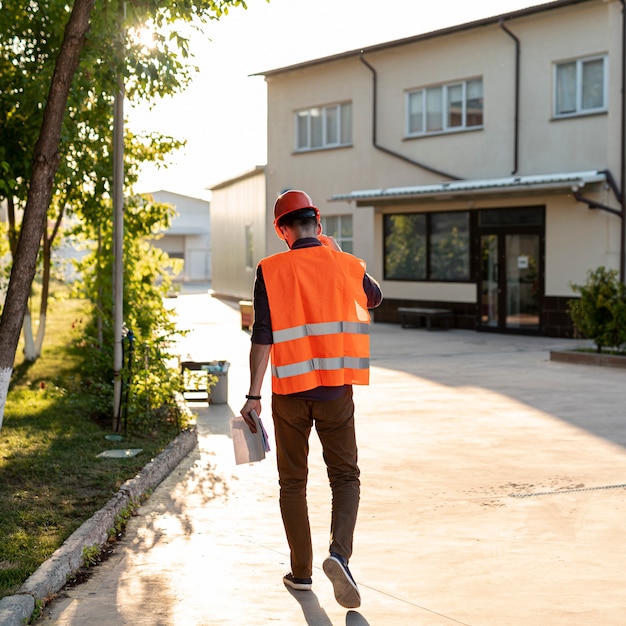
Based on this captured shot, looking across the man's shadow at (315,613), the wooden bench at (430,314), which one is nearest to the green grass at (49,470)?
the man's shadow at (315,613)

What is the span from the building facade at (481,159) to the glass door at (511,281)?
3 cm

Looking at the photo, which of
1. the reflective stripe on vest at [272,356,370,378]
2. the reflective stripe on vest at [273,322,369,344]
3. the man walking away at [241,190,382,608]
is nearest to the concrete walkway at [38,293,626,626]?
the man walking away at [241,190,382,608]

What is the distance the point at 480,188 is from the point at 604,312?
602 cm

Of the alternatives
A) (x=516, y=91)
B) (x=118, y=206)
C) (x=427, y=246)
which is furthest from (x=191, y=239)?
(x=118, y=206)

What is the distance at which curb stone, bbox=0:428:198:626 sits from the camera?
15.9ft

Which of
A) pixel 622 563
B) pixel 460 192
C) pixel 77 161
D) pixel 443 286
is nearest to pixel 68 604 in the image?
pixel 622 563

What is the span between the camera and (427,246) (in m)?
24.8

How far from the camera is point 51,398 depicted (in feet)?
39.3

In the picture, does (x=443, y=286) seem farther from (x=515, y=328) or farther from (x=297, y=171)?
(x=297, y=171)

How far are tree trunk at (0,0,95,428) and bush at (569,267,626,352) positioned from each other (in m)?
10.3

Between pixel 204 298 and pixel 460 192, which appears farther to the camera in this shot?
pixel 204 298

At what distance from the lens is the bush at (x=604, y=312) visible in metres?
16.0

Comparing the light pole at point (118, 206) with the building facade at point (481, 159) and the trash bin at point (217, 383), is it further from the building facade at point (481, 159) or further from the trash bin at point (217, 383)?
the building facade at point (481, 159)

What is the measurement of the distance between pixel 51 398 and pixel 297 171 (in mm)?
17953
